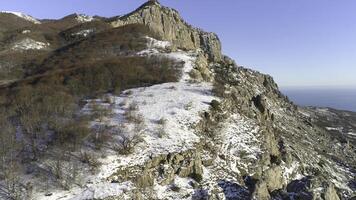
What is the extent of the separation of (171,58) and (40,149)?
23484 millimetres

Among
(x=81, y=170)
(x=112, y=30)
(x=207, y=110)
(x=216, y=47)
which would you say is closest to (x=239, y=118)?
(x=207, y=110)

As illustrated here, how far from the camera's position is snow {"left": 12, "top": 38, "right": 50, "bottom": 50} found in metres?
69.8

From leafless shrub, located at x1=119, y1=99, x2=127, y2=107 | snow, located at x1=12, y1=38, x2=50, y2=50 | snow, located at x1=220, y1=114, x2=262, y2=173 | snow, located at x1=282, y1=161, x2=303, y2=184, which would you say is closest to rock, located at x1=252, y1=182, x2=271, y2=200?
snow, located at x1=220, y1=114, x2=262, y2=173

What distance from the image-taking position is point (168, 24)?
95.4 meters

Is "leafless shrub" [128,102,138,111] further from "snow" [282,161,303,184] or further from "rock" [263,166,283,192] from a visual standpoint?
"snow" [282,161,303,184]

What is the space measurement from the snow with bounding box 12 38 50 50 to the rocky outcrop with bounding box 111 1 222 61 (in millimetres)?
18289

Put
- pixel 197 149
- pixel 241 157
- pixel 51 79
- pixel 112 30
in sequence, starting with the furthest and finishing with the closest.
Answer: pixel 112 30 < pixel 51 79 < pixel 241 157 < pixel 197 149

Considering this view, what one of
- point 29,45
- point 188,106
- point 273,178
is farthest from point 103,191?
point 29,45

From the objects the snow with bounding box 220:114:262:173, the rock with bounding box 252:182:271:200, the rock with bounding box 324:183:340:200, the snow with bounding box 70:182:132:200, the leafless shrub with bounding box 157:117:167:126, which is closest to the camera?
the snow with bounding box 70:182:132:200

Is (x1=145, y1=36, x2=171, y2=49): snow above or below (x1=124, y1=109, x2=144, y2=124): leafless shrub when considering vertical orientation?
above

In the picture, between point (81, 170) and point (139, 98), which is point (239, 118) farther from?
point (81, 170)

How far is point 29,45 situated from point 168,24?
36827 mm

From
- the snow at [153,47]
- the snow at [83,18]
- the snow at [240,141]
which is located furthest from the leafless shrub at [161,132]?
the snow at [83,18]

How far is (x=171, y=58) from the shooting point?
45.1 m
